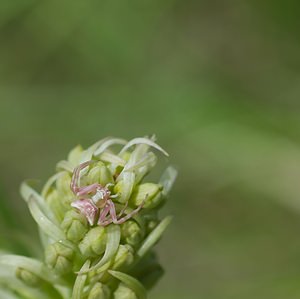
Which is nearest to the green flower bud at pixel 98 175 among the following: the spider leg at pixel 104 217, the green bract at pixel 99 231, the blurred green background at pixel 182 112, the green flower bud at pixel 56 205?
the green bract at pixel 99 231

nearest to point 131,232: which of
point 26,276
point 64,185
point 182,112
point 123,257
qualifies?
point 123,257

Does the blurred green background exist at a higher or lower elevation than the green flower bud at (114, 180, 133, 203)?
higher

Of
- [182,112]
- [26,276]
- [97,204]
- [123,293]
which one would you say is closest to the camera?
[97,204]

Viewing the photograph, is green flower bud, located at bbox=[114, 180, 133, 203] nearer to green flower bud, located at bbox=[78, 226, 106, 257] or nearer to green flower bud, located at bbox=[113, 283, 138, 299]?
green flower bud, located at bbox=[78, 226, 106, 257]

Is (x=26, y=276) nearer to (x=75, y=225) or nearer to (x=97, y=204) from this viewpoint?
(x=75, y=225)

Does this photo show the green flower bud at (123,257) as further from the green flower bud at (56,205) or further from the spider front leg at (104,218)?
the green flower bud at (56,205)

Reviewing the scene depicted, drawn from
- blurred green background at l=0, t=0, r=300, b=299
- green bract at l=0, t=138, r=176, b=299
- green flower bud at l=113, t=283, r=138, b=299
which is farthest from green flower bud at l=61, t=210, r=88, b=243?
blurred green background at l=0, t=0, r=300, b=299

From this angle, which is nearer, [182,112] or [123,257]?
[123,257]
